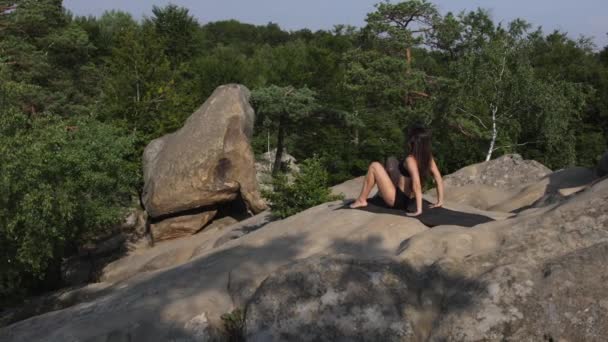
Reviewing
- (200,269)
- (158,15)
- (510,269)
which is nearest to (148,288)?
(200,269)

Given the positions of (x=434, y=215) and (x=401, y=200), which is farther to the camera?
(x=401, y=200)

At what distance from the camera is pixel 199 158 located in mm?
17484

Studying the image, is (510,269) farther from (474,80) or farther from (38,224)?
(474,80)

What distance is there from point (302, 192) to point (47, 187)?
17.3 feet

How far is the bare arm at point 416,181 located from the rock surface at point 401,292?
51 cm

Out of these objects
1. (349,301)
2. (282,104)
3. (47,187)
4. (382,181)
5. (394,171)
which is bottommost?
(349,301)

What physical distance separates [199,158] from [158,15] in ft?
86.3

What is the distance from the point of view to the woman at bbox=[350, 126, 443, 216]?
756 cm

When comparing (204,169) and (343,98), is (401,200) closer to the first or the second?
(204,169)

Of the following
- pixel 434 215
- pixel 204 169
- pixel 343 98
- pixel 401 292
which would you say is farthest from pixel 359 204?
pixel 343 98

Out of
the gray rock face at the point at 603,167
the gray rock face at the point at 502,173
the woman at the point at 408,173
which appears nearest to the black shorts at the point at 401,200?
the woman at the point at 408,173

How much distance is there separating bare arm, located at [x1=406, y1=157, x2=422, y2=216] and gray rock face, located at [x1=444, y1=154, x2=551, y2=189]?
11.5 m

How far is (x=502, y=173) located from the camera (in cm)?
1881

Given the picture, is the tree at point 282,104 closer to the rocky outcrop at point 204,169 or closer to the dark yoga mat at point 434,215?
the rocky outcrop at point 204,169
